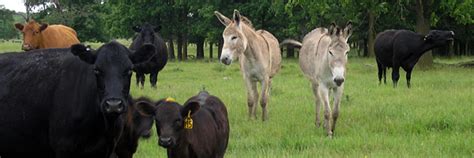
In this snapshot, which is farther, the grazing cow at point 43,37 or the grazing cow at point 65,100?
the grazing cow at point 43,37

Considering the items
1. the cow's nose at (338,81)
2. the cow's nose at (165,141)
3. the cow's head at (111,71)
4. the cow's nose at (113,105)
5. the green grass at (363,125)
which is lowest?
the green grass at (363,125)

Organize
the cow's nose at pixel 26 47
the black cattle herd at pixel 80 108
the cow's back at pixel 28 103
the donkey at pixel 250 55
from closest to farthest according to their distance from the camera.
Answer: the black cattle herd at pixel 80 108 → the cow's back at pixel 28 103 → the donkey at pixel 250 55 → the cow's nose at pixel 26 47

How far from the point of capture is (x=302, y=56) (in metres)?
12.1

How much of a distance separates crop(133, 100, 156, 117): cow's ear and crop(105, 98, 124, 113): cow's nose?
1489mm

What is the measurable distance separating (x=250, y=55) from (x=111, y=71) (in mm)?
6643

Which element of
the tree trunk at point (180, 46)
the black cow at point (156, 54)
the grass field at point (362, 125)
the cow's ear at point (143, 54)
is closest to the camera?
the cow's ear at point (143, 54)

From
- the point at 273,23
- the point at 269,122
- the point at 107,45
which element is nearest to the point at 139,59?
the point at 107,45

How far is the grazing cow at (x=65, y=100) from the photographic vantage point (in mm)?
4855

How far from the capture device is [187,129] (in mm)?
6215

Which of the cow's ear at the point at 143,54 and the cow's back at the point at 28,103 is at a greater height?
the cow's ear at the point at 143,54

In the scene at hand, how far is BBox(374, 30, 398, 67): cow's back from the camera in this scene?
712 inches

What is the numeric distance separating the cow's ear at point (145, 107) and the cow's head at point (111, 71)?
41.8 inches

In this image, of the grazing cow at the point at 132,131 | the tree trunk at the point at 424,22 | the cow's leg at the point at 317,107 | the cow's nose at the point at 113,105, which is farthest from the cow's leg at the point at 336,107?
the tree trunk at the point at 424,22

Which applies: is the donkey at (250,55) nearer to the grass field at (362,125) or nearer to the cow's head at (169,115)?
the grass field at (362,125)
